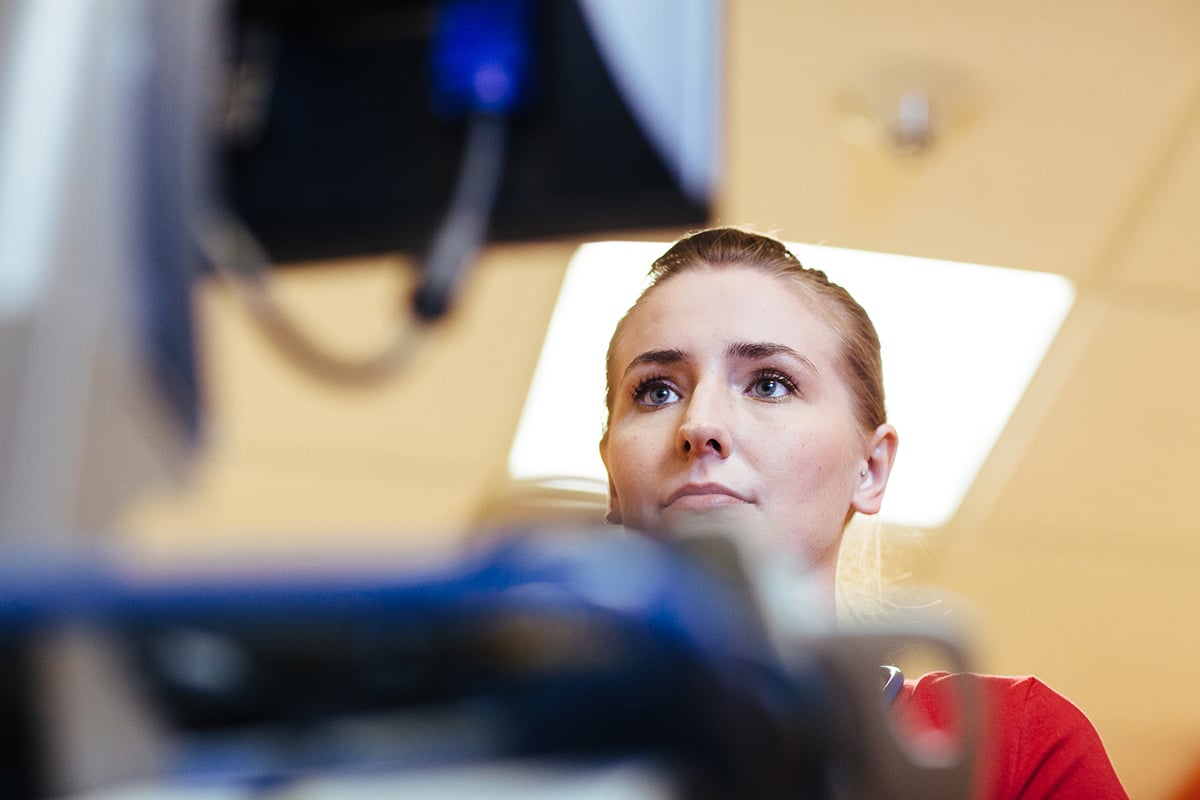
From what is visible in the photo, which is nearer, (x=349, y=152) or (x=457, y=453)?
(x=349, y=152)

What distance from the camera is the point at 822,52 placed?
1748 millimetres

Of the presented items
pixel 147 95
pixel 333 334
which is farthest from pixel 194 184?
pixel 333 334

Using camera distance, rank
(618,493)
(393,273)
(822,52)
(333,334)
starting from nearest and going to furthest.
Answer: (618,493)
(822,52)
(393,273)
(333,334)

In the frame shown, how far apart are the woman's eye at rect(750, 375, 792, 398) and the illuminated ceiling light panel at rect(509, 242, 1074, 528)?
0.95 m

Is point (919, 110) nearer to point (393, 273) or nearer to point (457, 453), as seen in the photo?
point (393, 273)

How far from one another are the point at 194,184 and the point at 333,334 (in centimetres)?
197

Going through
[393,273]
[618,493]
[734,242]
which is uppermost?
[393,273]

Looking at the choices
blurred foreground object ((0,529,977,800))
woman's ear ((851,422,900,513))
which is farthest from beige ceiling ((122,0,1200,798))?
blurred foreground object ((0,529,977,800))

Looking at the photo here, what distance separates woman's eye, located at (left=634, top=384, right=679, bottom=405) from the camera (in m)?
1.05

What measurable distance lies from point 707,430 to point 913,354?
162cm

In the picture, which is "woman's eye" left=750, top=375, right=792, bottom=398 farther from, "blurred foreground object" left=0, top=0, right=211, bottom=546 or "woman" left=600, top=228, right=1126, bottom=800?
"blurred foreground object" left=0, top=0, right=211, bottom=546

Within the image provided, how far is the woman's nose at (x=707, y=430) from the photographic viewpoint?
96 cm

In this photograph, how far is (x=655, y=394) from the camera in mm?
1060

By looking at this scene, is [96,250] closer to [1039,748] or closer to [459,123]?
[459,123]
